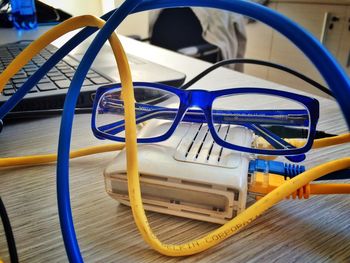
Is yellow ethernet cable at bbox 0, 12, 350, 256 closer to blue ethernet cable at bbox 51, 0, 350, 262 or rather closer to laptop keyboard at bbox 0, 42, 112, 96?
blue ethernet cable at bbox 51, 0, 350, 262

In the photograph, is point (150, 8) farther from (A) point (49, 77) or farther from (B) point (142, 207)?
(A) point (49, 77)

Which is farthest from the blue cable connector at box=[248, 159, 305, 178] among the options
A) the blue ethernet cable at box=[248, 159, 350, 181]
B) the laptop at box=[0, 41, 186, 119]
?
the laptop at box=[0, 41, 186, 119]

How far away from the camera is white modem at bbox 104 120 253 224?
0.20 m

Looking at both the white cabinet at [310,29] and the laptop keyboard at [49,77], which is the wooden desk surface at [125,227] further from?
the white cabinet at [310,29]

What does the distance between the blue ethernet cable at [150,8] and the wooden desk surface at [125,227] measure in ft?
0.11

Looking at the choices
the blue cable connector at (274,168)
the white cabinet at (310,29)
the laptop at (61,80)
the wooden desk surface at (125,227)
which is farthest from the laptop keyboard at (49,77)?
the white cabinet at (310,29)

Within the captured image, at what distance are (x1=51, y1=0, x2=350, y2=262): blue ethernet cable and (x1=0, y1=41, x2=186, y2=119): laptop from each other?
148 mm

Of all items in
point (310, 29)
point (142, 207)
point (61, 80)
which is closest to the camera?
point (142, 207)

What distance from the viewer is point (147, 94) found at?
1.23 feet

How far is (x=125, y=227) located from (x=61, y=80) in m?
0.24

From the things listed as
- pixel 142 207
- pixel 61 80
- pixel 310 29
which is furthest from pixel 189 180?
pixel 310 29

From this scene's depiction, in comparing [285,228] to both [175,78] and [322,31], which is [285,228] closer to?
Answer: [175,78]

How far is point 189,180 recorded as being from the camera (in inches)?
7.8

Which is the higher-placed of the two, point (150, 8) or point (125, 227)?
point (150, 8)
